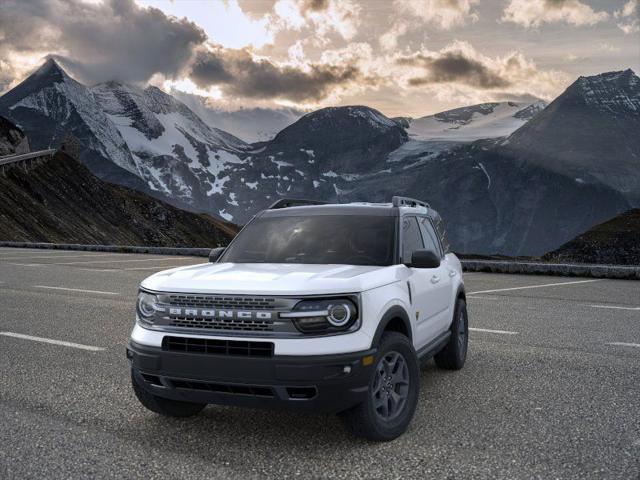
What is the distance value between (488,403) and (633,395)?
1.37m

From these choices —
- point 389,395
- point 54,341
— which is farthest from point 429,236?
point 54,341

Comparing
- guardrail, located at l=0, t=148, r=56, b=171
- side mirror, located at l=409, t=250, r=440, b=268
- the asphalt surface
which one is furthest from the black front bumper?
guardrail, located at l=0, t=148, r=56, b=171

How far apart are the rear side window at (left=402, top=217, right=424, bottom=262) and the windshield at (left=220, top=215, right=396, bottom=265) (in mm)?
144

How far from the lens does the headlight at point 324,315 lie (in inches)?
163

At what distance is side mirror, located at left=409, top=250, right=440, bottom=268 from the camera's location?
5.04m

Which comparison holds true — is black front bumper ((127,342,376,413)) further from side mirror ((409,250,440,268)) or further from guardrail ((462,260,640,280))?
guardrail ((462,260,640,280))

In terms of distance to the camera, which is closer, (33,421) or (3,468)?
(3,468)

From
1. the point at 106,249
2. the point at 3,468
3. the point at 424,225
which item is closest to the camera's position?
the point at 3,468

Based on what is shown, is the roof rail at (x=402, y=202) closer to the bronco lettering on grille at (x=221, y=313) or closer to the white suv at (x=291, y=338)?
the white suv at (x=291, y=338)

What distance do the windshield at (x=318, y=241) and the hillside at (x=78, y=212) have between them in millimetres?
50180

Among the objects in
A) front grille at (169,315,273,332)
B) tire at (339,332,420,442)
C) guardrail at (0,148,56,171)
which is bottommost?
guardrail at (0,148,56,171)

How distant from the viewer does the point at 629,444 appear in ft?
14.5

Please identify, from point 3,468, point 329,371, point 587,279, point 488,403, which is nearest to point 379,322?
point 329,371

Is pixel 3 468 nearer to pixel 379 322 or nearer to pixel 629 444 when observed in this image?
pixel 379 322
